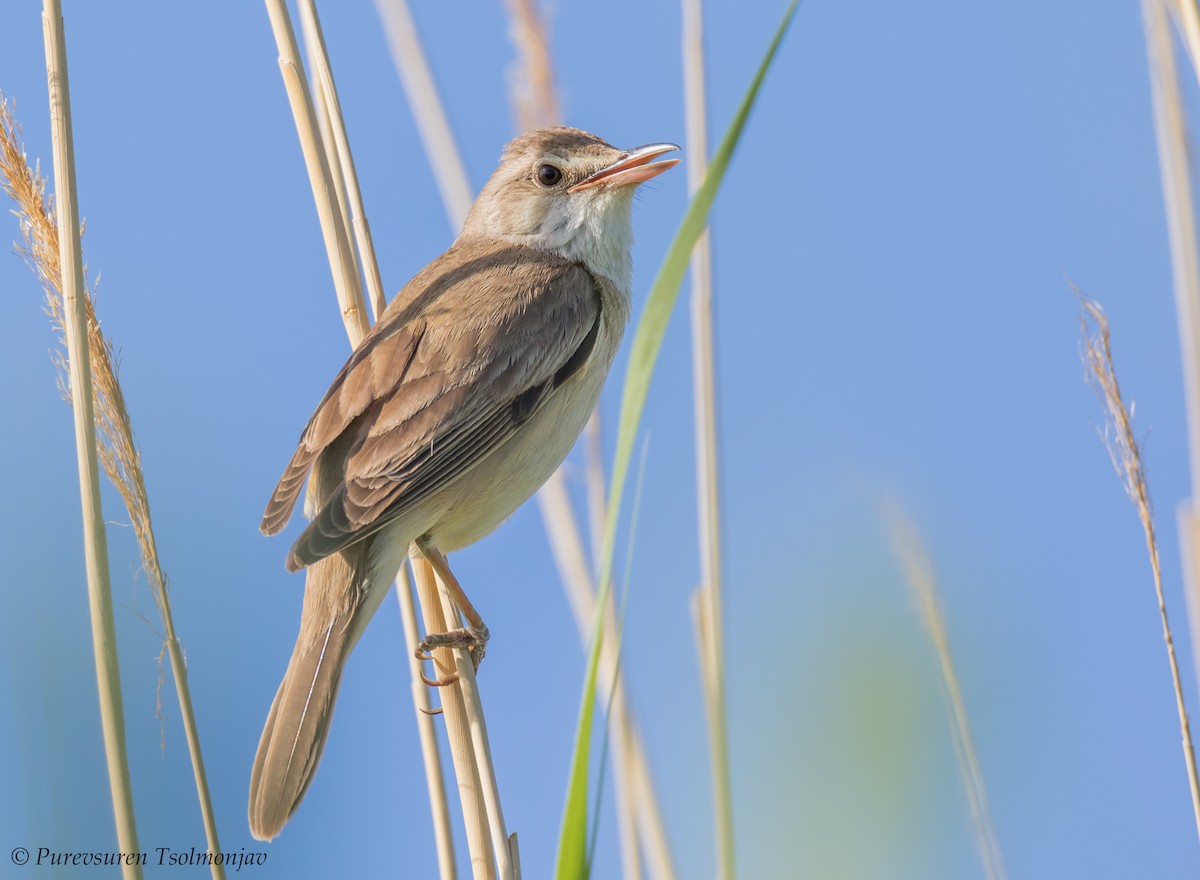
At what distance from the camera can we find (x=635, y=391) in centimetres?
145

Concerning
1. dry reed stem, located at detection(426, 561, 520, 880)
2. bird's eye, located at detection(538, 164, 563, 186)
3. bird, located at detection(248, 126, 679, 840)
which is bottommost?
dry reed stem, located at detection(426, 561, 520, 880)

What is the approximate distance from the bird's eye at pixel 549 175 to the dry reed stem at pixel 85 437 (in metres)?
1.58

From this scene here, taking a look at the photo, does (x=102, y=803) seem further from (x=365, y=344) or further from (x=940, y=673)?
(x=940, y=673)

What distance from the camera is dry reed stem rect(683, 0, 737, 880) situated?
2.39 meters

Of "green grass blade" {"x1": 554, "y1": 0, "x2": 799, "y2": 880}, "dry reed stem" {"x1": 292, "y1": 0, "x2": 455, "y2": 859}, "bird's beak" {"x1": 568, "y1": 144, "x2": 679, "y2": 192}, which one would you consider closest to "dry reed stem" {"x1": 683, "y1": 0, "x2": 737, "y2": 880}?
"bird's beak" {"x1": 568, "y1": 144, "x2": 679, "y2": 192}

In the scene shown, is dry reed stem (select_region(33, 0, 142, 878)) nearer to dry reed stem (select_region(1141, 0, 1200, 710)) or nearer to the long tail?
the long tail

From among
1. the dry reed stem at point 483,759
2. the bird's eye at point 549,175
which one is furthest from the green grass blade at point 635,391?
the bird's eye at point 549,175

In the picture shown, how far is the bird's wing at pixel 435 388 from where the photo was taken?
2566mm

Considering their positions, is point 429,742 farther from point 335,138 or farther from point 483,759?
point 335,138

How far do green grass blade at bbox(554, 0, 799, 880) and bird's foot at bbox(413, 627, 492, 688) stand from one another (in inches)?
40.1

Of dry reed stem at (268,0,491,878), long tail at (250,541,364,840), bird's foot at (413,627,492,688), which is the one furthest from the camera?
bird's foot at (413,627,492,688)

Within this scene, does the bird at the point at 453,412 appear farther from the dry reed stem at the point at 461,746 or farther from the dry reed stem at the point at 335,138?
the dry reed stem at the point at 335,138

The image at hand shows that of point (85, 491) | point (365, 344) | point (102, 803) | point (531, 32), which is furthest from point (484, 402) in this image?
point (102, 803)

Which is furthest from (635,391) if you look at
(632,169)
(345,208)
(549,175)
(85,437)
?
(549,175)
